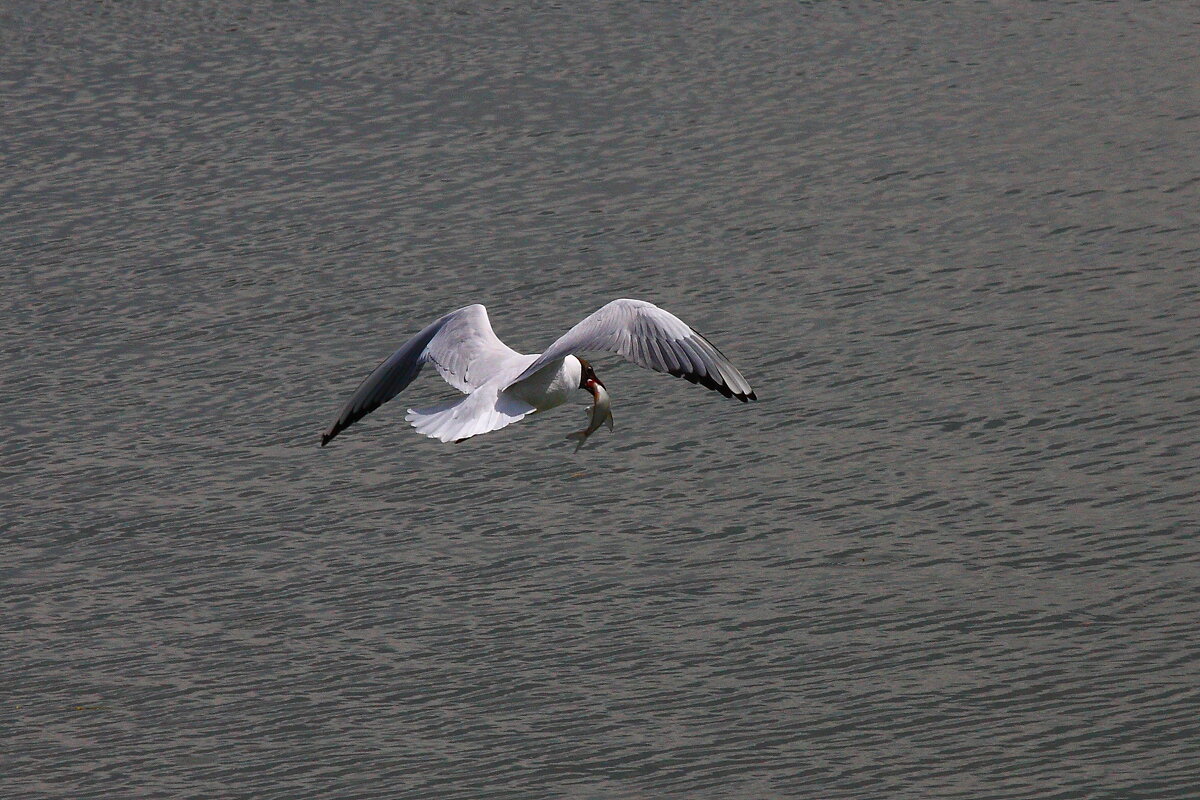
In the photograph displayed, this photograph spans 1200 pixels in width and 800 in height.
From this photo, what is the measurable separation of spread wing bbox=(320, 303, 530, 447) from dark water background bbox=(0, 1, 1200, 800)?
2.50m

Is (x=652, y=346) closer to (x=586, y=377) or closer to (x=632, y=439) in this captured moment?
(x=586, y=377)

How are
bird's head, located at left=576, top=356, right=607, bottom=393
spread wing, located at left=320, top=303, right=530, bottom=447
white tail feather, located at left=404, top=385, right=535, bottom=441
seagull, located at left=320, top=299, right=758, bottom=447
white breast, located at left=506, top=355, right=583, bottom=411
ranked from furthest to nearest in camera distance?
spread wing, located at left=320, top=303, right=530, bottom=447 < bird's head, located at left=576, top=356, right=607, bottom=393 < white breast, located at left=506, top=355, right=583, bottom=411 < white tail feather, located at left=404, top=385, right=535, bottom=441 < seagull, located at left=320, top=299, right=758, bottom=447

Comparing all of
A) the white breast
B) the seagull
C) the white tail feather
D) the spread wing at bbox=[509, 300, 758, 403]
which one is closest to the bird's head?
the seagull

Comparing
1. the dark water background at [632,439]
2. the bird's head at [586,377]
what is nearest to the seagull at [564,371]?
the bird's head at [586,377]

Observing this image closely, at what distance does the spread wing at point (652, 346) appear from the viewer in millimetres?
13492

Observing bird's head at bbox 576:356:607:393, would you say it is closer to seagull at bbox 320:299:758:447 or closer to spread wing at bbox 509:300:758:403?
seagull at bbox 320:299:758:447

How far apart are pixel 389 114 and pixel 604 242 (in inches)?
309

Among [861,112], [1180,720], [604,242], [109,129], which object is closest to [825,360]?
[604,242]

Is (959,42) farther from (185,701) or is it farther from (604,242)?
(185,701)

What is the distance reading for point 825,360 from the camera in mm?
21766

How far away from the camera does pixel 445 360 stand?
1564 cm

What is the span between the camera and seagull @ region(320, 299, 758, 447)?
13648 mm

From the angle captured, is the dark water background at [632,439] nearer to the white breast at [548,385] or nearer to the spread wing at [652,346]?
the white breast at [548,385]

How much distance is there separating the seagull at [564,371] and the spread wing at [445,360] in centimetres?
2
